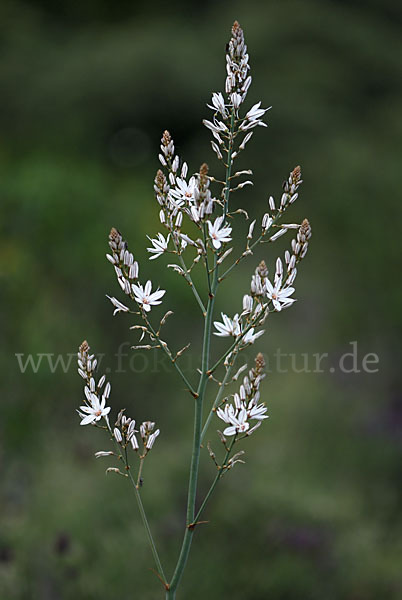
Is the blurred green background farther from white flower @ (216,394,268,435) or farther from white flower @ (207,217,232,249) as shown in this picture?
white flower @ (207,217,232,249)

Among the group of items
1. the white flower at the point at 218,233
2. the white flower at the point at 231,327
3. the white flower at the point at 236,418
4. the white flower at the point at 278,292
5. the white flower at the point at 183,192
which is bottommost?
the white flower at the point at 236,418

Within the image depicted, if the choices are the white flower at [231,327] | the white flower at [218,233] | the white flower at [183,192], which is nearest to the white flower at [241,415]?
the white flower at [231,327]

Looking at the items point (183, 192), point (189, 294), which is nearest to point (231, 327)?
point (183, 192)

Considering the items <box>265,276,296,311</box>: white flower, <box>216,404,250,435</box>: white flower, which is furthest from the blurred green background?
<box>265,276,296,311</box>: white flower

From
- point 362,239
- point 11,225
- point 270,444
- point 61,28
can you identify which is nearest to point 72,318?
point 11,225

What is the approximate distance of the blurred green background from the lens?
3459 millimetres

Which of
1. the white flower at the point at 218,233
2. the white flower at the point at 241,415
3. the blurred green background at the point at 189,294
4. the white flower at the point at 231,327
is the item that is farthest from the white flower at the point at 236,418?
the blurred green background at the point at 189,294

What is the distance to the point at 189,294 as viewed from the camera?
500cm

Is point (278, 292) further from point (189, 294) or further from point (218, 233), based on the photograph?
point (189, 294)

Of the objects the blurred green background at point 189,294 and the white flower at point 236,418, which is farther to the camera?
the blurred green background at point 189,294

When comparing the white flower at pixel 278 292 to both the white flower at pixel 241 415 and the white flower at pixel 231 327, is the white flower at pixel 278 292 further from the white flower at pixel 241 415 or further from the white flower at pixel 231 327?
the white flower at pixel 241 415

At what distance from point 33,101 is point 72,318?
4100 millimetres

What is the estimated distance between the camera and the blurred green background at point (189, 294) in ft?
11.3

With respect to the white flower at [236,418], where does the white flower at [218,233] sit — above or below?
above
